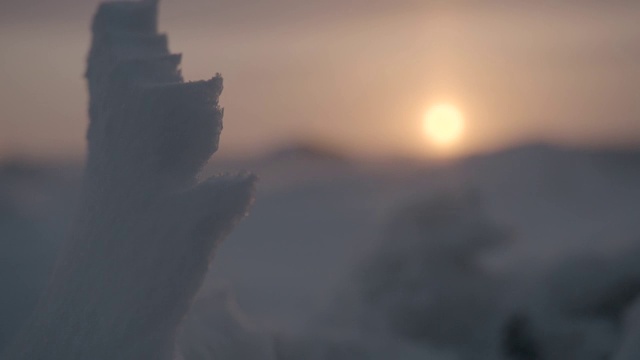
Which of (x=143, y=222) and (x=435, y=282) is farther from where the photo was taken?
(x=435, y=282)

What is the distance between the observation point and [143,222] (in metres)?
2.30

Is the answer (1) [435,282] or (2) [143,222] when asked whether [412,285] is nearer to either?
(1) [435,282]

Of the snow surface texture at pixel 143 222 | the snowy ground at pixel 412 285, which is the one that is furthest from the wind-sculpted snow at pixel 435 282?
the snow surface texture at pixel 143 222

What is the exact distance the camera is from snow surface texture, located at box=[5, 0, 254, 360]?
2242mm

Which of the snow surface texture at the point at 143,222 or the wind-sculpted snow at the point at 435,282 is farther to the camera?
the wind-sculpted snow at the point at 435,282

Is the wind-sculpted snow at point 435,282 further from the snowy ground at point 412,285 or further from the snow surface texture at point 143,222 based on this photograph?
the snow surface texture at point 143,222

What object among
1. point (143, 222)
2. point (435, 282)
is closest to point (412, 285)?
point (435, 282)

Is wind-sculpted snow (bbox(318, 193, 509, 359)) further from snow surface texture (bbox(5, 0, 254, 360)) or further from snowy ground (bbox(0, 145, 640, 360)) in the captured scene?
snow surface texture (bbox(5, 0, 254, 360))

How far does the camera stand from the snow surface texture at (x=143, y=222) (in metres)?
2.24

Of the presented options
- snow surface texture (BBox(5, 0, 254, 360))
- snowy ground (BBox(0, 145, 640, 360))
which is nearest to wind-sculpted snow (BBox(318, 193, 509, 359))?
snowy ground (BBox(0, 145, 640, 360))

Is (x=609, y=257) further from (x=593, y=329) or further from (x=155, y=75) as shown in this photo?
(x=155, y=75)

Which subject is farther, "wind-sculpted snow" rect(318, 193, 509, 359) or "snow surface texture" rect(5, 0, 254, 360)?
"wind-sculpted snow" rect(318, 193, 509, 359)

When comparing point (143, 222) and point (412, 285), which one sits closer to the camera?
point (143, 222)

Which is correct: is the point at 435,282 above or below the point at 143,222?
above
